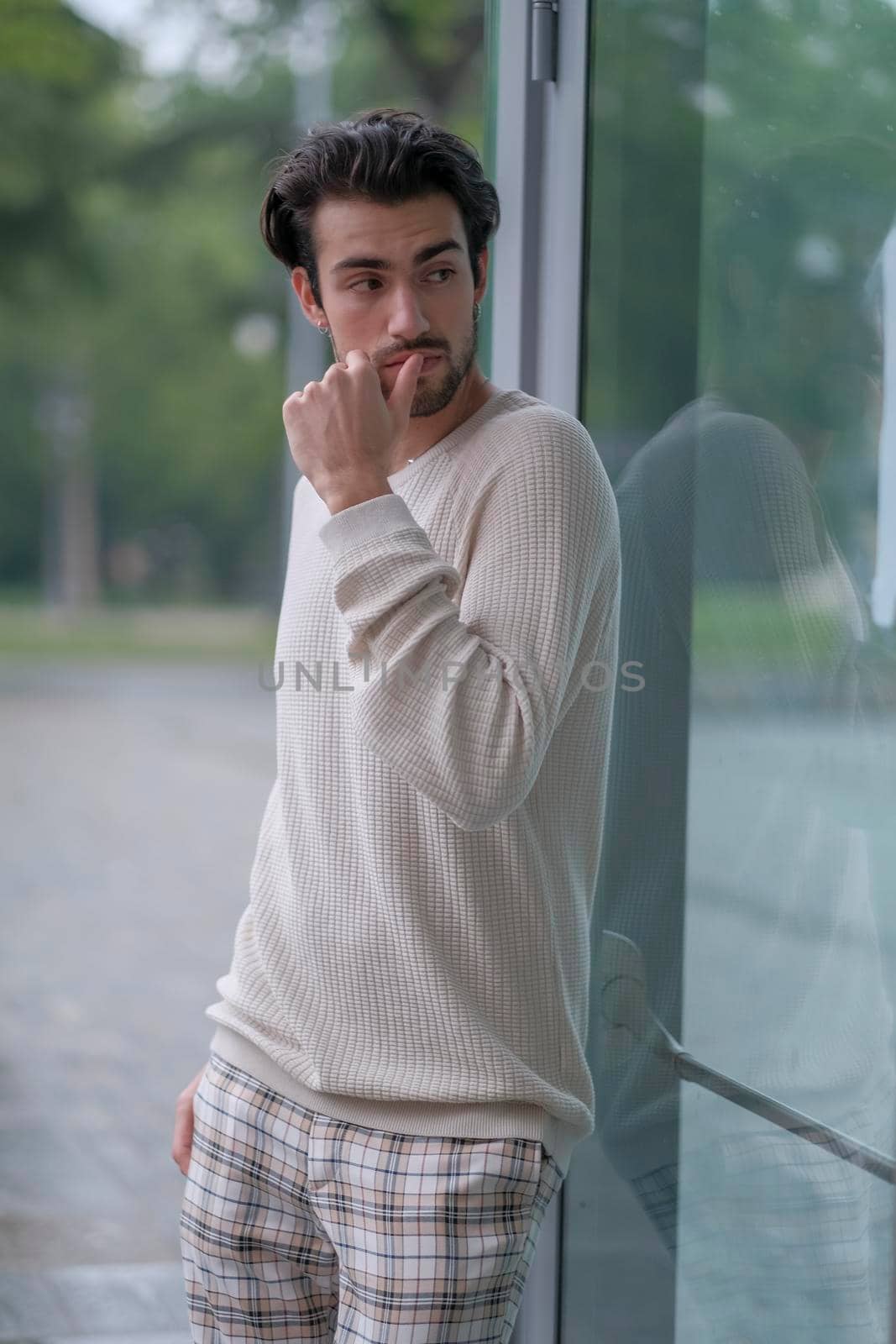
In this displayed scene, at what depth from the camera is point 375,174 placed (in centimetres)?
157

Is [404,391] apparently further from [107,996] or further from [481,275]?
[107,996]

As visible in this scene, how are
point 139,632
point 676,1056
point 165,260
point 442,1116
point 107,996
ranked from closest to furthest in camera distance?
point 442,1116 < point 676,1056 < point 107,996 < point 165,260 < point 139,632

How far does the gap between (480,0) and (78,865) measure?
9.14 meters

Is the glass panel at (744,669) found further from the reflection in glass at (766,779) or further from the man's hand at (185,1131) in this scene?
the man's hand at (185,1131)

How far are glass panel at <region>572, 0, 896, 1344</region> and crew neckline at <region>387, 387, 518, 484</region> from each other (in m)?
0.27

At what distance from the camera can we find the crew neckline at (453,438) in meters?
1.58

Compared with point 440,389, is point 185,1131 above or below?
below

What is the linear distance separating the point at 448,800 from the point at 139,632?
27745 millimetres

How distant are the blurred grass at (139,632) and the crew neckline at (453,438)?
21369 millimetres

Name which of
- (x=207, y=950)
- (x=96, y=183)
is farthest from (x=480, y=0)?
(x=207, y=950)

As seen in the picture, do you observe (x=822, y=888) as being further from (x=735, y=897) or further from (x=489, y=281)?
(x=489, y=281)

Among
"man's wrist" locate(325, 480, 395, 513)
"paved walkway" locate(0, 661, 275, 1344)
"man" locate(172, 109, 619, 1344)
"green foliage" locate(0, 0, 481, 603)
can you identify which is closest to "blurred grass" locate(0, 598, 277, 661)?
"green foliage" locate(0, 0, 481, 603)

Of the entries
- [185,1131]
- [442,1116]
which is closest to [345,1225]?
[442,1116]

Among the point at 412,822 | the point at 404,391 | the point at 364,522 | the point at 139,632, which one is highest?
the point at 404,391
